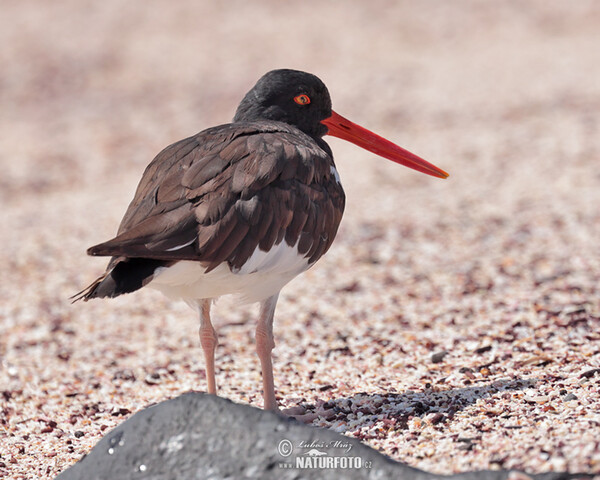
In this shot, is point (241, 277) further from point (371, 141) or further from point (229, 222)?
point (371, 141)

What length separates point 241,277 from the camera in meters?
3.53

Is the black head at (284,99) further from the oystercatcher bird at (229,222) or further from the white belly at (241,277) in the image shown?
the white belly at (241,277)

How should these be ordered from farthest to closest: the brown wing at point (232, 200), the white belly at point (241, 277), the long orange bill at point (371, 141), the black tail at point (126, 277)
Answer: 1. the long orange bill at point (371, 141)
2. the white belly at point (241, 277)
3. the brown wing at point (232, 200)
4. the black tail at point (126, 277)

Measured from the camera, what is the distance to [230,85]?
1560 centimetres

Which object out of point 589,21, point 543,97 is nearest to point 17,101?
point 543,97

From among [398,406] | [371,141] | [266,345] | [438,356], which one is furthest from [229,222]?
[438,356]

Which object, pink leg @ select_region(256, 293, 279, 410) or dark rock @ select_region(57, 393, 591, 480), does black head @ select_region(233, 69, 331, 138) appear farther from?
dark rock @ select_region(57, 393, 591, 480)

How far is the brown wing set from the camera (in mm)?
3254

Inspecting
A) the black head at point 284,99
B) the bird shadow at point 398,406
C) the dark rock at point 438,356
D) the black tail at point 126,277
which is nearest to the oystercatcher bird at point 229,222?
the black tail at point 126,277

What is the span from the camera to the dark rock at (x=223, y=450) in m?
2.70

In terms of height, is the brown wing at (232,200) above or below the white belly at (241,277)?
above

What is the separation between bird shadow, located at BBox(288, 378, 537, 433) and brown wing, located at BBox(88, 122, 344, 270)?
795 mm

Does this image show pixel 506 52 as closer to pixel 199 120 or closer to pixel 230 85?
pixel 230 85

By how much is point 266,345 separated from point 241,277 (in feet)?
2.22
